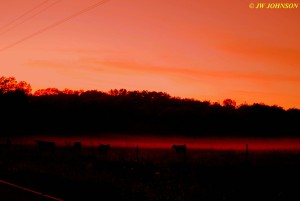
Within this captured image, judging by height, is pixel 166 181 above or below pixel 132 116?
below

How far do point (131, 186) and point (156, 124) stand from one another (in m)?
71.1

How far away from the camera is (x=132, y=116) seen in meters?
90.6

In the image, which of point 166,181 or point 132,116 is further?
point 132,116

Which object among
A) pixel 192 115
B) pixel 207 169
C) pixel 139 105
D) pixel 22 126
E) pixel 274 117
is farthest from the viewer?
pixel 139 105

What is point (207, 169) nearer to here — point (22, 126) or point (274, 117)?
point (274, 117)

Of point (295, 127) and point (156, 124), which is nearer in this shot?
point (295, 127)

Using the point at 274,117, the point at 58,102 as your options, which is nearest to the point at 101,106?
the point at 58,102

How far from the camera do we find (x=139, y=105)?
318 feet

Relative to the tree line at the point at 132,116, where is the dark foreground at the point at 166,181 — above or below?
below

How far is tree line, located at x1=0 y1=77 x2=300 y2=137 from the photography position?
2719 inches

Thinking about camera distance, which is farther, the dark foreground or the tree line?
the tree line

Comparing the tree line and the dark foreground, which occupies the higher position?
the tree line

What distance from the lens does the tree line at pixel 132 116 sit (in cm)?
6906

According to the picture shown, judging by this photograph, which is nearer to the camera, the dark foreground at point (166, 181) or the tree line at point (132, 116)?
the dark foreground at point (166, 181)
